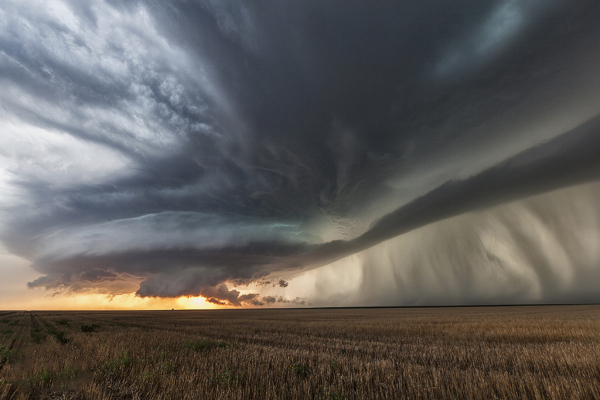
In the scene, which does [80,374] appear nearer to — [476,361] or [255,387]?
[255,387]

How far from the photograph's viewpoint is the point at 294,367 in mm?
9211

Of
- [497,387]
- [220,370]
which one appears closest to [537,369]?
[497,387]

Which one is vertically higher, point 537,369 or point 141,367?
point 141,367

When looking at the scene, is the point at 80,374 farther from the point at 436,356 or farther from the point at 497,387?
the point at 436,356

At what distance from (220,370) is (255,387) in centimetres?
250

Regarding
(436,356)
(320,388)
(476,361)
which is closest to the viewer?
(320,388)

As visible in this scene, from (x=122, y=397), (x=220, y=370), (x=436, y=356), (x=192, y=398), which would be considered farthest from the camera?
(x=436, y=356)

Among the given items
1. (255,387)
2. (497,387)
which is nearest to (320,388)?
(255,387)

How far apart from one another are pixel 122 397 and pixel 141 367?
300 centimetres

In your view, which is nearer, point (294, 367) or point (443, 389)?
point (443, 389)

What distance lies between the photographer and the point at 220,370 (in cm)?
907

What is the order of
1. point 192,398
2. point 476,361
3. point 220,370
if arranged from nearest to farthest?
point 192,398 → point 220,370 → point 476,361

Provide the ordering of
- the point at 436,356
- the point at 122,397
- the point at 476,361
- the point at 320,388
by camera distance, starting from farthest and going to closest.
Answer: the point at 436,356 → the point at 476,361 → the point at 320,388 → the point at 122,397

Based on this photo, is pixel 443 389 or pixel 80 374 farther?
pixel 80 374
